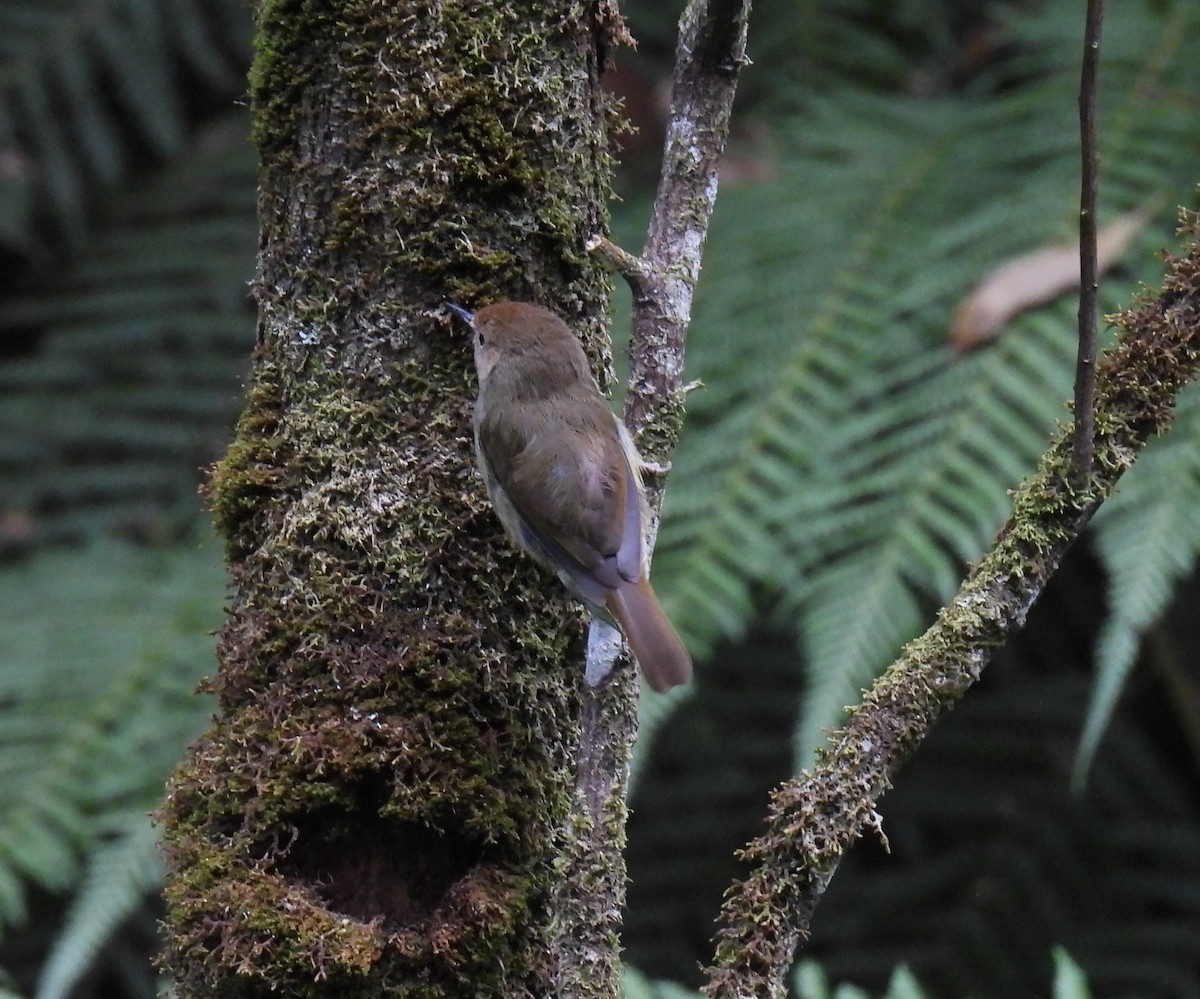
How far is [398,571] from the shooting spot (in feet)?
5.44

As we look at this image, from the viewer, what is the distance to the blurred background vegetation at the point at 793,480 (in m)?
3.31

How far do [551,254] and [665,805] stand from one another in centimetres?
278

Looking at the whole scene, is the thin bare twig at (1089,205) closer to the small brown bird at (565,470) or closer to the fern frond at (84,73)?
the small brown bird at (565,470)

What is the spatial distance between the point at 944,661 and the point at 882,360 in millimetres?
2044

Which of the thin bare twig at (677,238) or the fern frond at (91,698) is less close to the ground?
the thin bare twig at (677,238)

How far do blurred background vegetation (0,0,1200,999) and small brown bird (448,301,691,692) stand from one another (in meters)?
1.02

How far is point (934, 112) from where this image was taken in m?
4.30

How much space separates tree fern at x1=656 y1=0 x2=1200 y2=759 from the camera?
328cm

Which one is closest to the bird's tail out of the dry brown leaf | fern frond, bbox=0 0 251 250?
the dry brown leaf

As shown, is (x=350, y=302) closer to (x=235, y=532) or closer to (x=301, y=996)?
(x=235, y=532)

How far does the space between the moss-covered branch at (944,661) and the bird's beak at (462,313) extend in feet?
2.02

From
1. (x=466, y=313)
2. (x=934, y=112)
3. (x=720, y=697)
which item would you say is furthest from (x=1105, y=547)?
(x=466, y=313)

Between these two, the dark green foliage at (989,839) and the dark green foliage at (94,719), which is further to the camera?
the dark green foliage at (989,839)

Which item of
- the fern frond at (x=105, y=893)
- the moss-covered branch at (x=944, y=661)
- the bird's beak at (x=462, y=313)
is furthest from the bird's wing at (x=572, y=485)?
the fern frond at (x=105, y=893)
